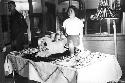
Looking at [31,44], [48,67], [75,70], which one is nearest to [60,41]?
[48,67]

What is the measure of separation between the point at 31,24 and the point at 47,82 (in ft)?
15.7

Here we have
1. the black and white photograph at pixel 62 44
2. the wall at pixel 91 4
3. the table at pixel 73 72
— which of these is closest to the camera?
the table at pixel 73 72

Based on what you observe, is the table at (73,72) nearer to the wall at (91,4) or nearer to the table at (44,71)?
the table at (44,71)

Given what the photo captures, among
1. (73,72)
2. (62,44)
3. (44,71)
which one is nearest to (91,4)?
(62,44)

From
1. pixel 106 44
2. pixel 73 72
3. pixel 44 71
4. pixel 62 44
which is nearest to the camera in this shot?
pixel 73 72

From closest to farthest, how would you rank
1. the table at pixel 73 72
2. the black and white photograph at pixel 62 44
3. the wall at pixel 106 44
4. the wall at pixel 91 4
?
the table at pixel 73 72 → the black and white photograph at pixel 62 44 → the wall at pixel 106 44 → the wall at pixel 91 4

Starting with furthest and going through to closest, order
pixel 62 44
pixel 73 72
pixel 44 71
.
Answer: pixel 62 44
pixel 44 71
pixel 73 72

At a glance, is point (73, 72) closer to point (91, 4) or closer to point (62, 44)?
point (62, 44)

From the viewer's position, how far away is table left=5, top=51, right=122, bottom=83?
2902mm

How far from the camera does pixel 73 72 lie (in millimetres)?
2871

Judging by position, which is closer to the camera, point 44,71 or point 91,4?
point 44,71

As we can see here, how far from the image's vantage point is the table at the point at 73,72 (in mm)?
2902

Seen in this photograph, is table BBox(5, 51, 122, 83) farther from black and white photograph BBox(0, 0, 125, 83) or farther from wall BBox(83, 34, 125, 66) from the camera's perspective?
wall BBox(83, 34, 125, 66)

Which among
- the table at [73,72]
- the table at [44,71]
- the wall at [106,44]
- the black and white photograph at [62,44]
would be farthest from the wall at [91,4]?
the table at [44,71]
